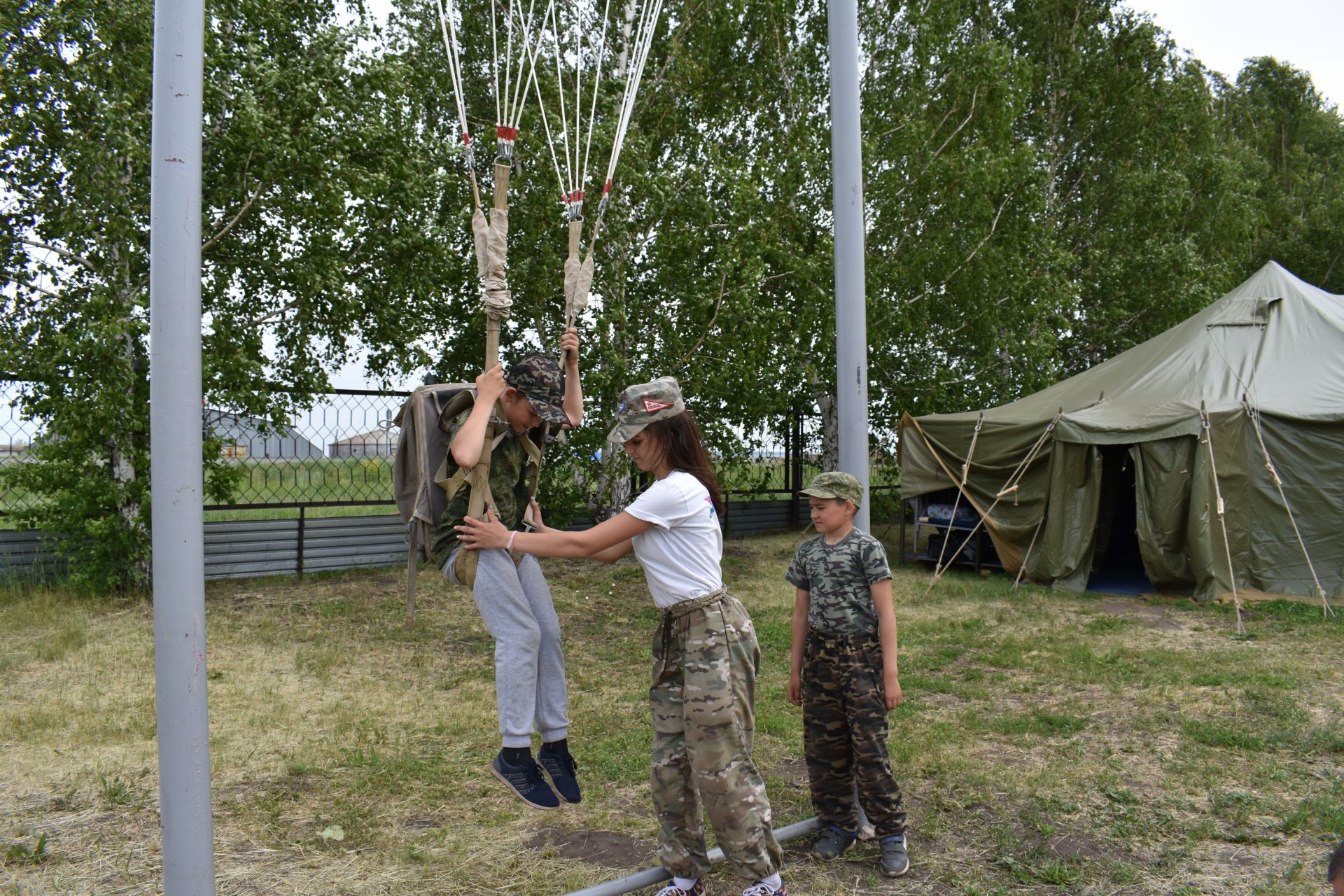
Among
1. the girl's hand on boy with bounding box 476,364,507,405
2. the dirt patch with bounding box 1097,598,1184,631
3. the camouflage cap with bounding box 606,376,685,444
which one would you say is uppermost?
the girl's hand on boy with bounding box 476,364,507,405

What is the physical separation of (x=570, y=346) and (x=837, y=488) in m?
1.24

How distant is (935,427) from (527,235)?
5.63 m

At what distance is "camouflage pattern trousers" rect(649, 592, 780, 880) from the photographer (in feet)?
9.96

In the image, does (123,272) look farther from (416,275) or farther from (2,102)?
(416,275)

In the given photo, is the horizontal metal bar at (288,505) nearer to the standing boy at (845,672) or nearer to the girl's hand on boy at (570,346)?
the standing boy at (845,672)

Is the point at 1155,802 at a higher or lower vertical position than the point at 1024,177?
lower

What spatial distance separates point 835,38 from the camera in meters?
4.00

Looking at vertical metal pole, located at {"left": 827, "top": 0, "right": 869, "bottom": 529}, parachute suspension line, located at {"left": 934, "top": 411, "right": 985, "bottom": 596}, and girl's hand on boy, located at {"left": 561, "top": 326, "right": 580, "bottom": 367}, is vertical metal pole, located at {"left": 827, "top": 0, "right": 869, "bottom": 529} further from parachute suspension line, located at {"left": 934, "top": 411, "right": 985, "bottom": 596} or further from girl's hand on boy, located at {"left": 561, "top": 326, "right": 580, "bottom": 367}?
parachute suspension line, located at {"left": 934, "top": 411, "right": 985, "bottom": 596}

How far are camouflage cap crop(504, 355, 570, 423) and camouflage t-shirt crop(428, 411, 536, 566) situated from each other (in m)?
0.17

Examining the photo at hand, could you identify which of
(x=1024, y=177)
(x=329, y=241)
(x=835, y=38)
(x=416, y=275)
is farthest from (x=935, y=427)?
(x=835, y=38)

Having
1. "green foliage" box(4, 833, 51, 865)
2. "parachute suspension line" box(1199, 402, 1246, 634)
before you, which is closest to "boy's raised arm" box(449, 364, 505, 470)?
"green foliage" box(4, 833, 51, 865)

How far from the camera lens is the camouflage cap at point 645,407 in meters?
3.07

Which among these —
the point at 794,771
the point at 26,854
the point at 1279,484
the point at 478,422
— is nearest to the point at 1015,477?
the point at 1279,484

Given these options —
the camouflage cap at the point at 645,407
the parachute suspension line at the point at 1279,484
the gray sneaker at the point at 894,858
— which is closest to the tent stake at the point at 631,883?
the gray sneaker at the point at 894,858
